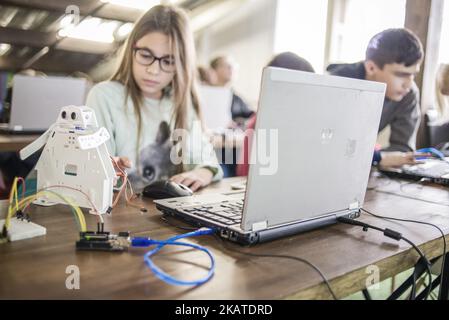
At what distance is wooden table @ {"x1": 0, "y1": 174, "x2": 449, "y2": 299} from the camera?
1.66 feet

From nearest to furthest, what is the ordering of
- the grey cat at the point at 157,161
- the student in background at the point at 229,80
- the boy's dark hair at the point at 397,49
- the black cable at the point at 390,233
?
1. the black cable at the point at 390,233
2. the grey cat at the point at 157,161
3. the boy's dark hair at the point at 397,49
4. the student in background at the point at 229,80

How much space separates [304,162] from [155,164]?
0.87 metres

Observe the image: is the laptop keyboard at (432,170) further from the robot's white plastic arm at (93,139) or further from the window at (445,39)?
the robot's white plastic arm at (93,139)

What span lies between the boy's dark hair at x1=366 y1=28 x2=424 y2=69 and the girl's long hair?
889mm

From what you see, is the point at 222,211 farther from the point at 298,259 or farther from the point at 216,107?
the point at 216,107

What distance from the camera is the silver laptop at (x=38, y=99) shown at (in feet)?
7.17

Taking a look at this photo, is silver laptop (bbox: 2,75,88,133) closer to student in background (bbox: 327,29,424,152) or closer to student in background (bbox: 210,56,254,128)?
student in background (bbox: 327,29,424,152)

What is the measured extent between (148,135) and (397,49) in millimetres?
1127

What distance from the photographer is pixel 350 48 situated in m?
2.87

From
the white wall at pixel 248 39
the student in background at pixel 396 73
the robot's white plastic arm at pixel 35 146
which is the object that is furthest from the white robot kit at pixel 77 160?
the white wall at pixel 248 39

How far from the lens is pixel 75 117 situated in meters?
0.82

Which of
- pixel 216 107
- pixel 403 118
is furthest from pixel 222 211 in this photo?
pixel 216 107

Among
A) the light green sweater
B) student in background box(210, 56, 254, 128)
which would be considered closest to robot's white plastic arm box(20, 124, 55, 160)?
the light green sweater

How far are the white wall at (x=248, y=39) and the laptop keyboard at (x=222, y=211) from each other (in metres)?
4.06
